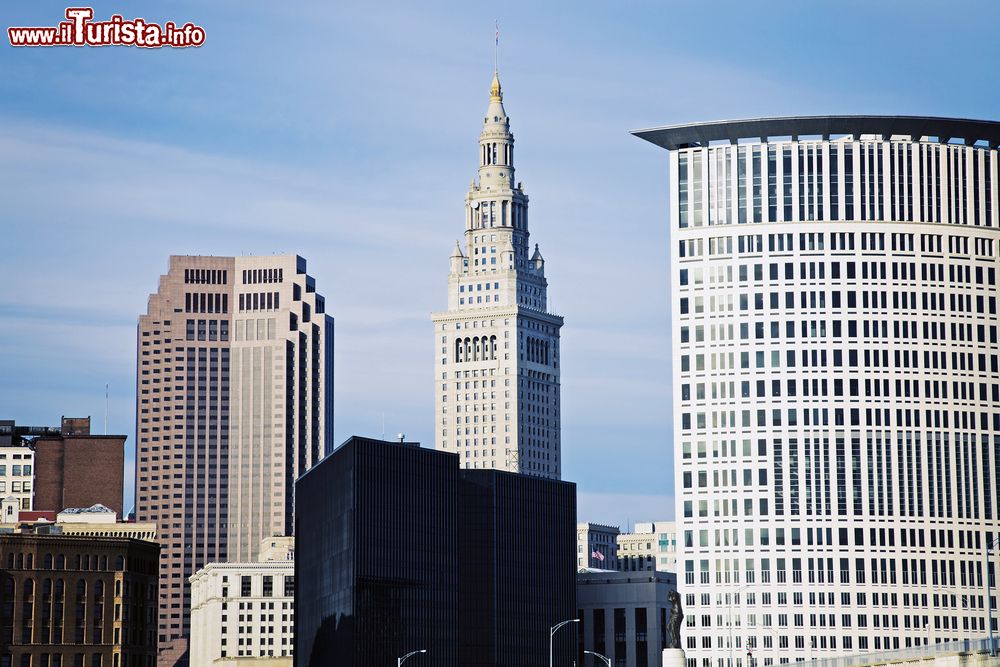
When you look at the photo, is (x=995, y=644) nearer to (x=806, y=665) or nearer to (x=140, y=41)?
(x=806, y=665)

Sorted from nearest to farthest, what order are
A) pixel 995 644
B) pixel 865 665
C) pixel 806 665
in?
pixel 995 644 < pixel 865 665 < pixel 806 665

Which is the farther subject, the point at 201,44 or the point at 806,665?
the point at 806,665

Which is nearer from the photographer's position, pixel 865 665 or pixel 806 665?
pixel 865 665

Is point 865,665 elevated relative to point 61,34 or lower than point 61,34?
lower

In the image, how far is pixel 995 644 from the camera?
481 ft

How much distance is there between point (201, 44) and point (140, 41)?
5.27 m

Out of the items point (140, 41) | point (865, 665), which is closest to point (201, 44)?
point (140, 41)

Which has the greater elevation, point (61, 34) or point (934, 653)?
point (61, 34)

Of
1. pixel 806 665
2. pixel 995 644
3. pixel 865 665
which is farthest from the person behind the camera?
pixel 806 665

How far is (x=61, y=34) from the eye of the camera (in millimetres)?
168000

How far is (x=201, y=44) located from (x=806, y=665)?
265 ft

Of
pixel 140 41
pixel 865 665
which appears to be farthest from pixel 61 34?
pixel 865 665

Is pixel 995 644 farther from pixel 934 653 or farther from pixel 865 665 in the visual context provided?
pixel 865 665

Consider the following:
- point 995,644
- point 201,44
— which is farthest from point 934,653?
point 201,44
